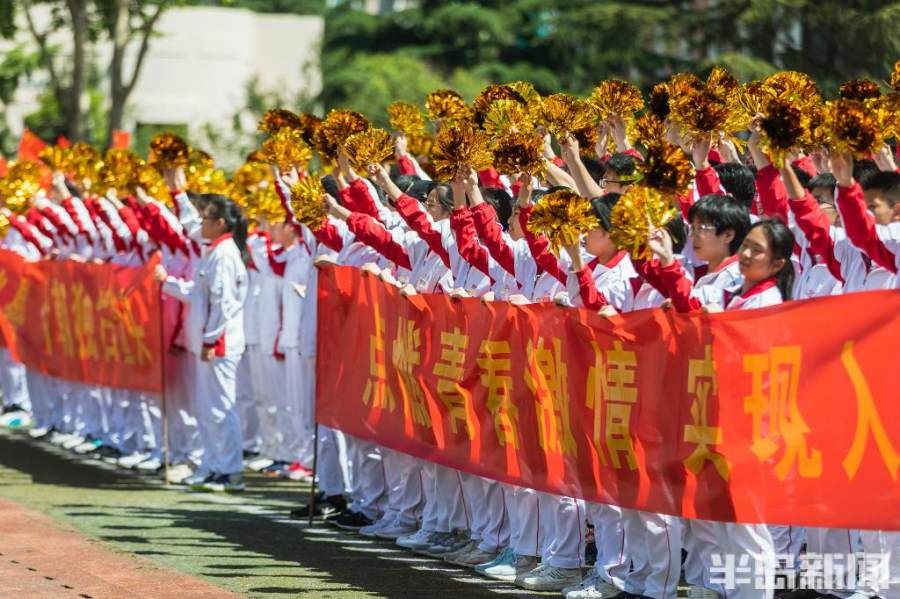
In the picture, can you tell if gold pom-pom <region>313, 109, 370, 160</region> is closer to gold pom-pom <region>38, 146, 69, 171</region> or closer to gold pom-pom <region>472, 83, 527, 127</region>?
gold pom-pom <region>472, 83, 527, 127</region>

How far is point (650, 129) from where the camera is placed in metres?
10.5

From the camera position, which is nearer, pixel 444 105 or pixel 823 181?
pixel 823 181

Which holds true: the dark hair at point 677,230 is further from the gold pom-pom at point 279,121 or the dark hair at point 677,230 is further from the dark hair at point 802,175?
the gold pom-pom at point 279,121

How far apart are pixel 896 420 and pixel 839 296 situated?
0.57m

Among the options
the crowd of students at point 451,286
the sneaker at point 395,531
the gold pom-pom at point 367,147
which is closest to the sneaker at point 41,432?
the crowd of students at point 451,286

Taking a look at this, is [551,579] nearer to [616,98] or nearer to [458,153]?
[458,153]

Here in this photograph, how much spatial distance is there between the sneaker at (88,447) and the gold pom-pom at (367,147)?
5.87 metres

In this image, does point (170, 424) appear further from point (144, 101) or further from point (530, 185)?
point (144, 101)

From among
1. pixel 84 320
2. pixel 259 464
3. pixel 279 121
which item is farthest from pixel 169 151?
pixel 259 464

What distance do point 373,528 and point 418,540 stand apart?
0.69m

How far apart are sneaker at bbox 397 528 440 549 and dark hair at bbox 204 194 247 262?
11.4 ft

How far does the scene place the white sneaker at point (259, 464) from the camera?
49.2 feet

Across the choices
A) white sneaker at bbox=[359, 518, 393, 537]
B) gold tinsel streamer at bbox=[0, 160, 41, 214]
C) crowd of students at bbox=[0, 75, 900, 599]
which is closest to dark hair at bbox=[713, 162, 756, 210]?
A: crowd of students at bbox=[0, 75, 900, 599]

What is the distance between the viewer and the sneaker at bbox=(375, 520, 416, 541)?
11.4m
